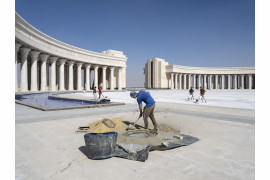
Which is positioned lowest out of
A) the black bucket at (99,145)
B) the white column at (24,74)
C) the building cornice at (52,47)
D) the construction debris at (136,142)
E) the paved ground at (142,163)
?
the paved ground at (142,163)

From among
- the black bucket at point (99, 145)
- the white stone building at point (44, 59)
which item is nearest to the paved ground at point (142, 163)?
the black bucket at point (99, 145)

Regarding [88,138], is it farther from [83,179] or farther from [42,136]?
[42,136]

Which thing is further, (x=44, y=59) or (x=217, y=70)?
(x=217, y=70)

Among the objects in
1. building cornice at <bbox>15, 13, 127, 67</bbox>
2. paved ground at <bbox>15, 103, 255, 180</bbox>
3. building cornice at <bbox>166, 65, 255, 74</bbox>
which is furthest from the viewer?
building cornice at <bbox>166, 65, 255, 74</bbox>

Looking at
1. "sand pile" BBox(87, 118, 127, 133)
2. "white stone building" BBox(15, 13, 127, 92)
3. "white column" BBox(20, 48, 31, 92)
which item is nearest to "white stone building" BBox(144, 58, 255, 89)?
"white stone building" BBox(15, 13, 127, 92)

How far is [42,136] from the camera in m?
5.40

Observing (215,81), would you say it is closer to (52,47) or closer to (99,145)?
(52,47)

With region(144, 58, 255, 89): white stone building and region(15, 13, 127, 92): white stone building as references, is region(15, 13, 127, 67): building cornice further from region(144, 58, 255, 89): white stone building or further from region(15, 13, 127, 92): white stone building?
region(144, 58, 255, 89): white stone building

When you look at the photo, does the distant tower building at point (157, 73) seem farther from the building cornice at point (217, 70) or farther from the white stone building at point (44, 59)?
the white stone building at point (44, 59)

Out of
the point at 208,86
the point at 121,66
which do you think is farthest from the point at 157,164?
the point at 208,86

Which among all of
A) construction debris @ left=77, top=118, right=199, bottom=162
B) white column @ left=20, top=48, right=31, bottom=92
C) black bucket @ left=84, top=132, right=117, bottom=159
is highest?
white column @ left=20, top=48, right=31, bottom=92

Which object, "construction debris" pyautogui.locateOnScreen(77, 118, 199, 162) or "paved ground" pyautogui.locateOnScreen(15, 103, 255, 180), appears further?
"construction debris" pyautogui.locateOnScreen(77, 118, 199, 162)

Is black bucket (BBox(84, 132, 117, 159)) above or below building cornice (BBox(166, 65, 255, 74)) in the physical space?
below

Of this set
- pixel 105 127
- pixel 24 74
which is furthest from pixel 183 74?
pixel 105 127
